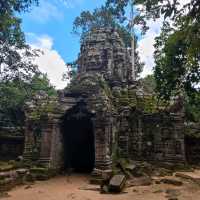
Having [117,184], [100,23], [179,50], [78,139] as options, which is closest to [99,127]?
[117,184]

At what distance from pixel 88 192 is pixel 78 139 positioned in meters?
6.03

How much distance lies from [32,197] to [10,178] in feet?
6.74

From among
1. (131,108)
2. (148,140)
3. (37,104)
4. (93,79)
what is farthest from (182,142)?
(37,104)

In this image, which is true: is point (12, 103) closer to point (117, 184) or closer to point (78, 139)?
point (78, 139)

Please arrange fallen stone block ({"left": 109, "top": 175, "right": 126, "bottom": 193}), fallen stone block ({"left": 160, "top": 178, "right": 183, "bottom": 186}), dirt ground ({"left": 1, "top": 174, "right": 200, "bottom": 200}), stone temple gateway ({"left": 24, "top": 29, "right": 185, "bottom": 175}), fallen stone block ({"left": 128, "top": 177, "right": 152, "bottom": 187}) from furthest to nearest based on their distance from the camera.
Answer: stone temple gateway ({"left": 24, "top": 29, "right": 185, "bottom": 175}) < fallen stone block ({"left": 128, "top": 177, "right": 152, "bottom": 187}) < fallen stone block ({"left": 160, "top": 178, "right": 183, "bottom": 186}) < fallen stone block ({"left": 109, "top": 175, "right": 126, "bottom": 193}) < dirt ground ({"left": 1, "top": 174, "right": 200, "bottom": 200})

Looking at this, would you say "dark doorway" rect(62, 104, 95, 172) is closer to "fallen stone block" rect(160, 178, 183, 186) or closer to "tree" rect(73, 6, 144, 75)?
"fallen stone block" rect(160, 178, 183, 186)

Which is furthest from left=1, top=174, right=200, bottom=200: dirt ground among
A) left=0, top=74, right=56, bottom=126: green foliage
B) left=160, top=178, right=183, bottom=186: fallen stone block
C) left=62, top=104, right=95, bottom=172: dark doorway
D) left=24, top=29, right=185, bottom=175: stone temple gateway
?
left=0, top=74, right=56, bottom=126: green foliage

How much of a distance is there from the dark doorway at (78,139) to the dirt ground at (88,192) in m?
3.39

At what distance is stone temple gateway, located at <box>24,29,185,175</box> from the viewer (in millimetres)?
12148

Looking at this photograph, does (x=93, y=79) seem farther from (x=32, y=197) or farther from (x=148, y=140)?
(x=32, y=197)

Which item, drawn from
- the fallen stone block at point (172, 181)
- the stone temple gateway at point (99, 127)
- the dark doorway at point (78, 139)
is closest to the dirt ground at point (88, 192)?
the fallen stone block at point (172, 181)

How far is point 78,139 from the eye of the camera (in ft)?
49.5

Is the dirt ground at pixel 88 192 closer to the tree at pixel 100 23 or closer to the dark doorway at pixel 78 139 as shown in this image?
the dark doorway at pixel 78 139

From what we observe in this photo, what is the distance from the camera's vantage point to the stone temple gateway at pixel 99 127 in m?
12.1
